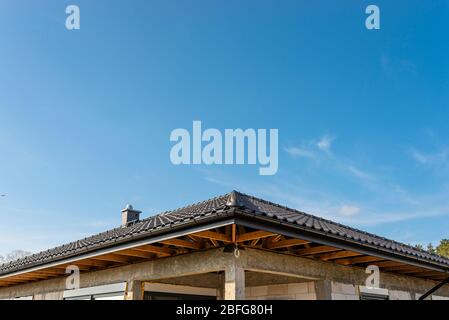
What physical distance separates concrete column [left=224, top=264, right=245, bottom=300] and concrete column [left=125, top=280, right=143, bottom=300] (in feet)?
9.17

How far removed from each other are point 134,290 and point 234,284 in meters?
3.01

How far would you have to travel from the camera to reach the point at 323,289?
7984 mm

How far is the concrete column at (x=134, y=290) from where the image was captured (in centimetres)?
834

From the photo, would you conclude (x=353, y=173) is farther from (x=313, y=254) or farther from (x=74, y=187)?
(x=74, y=187)

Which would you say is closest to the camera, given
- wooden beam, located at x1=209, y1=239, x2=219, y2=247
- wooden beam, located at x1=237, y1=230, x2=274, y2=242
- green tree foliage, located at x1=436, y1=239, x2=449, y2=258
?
wooden beam, located at x1=237, y1=230, x2=274, y2=242

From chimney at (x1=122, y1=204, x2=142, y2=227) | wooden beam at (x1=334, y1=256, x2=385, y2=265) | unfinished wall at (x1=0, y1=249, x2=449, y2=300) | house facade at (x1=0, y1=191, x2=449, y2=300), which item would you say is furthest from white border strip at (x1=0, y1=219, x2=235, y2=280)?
chimney at (x1=122, y1=204, x2=142, y2=227)

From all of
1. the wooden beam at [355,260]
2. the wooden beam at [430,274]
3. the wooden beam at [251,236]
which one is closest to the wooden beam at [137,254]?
the wooden beam at [251,236]

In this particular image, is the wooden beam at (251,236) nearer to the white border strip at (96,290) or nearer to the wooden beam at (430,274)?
the white border strip at (96,290)

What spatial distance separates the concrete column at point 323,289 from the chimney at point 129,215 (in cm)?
771

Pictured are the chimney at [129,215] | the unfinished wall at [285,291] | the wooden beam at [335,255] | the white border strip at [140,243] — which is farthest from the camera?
the chimney at [129,215]

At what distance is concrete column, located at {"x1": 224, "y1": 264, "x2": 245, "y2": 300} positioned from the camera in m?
6.15

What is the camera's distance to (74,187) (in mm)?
11445

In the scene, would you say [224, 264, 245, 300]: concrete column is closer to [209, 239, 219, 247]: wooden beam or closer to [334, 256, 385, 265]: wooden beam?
[209, 239, 219, 247]: wooden beam
